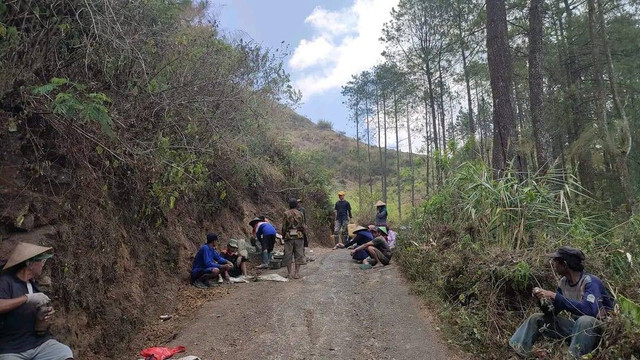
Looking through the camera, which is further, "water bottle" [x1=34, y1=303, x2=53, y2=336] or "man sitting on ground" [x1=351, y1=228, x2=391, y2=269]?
"man sitting on ground" [x1=351, y1=228, x2=391, y2=269]

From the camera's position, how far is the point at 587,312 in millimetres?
3922

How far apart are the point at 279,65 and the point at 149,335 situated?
298 inches

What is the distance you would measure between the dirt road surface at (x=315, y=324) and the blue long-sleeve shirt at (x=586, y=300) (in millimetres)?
1385

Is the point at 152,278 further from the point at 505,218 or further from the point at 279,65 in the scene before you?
the point at 279,65

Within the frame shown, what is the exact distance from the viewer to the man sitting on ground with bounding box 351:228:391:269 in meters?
9.53

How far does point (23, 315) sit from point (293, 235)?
5444 millimetres

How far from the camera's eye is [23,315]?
3.46 metres

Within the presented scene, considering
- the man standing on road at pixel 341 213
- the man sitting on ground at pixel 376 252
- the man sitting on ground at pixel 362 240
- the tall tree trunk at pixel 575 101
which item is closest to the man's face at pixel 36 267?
the man sitting on ground at pixel 376 252

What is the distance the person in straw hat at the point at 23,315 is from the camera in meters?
3.39

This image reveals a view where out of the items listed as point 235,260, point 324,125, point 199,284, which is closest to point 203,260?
point 199,284

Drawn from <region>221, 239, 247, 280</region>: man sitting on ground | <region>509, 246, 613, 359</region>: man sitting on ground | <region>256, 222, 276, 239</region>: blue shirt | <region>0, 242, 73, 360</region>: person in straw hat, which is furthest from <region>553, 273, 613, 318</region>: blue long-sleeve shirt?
<region>256, 222, 276, 239</region>: blue shirt

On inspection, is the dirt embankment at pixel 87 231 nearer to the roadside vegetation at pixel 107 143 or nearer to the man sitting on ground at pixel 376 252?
the roadside vegetation at pixel 107 143

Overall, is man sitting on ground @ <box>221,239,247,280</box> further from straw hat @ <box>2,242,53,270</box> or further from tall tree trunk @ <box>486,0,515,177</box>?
tall tree trunk @ <box>486,0,515,177</box>

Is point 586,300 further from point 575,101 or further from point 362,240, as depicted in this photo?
point 575,101
